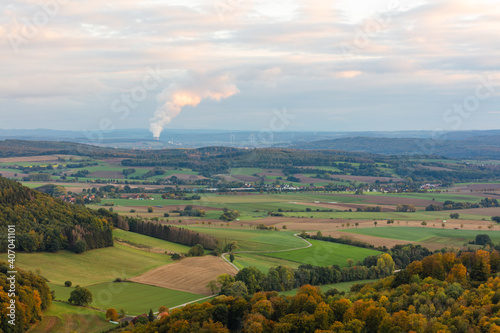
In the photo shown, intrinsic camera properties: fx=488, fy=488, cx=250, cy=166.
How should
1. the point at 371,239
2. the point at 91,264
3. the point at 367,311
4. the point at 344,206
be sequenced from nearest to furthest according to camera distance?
the point at 367,311 → the point at 91,264 → the point at 371,239 → the point at 344,206

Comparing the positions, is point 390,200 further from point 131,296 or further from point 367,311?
point 367,311

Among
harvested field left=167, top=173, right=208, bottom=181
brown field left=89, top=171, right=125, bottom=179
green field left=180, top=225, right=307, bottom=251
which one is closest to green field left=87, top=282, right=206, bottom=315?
green field left=180, top=225, right=307, bottom=251

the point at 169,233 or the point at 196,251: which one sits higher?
the point at 169,233

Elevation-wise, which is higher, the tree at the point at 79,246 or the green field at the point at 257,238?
the tree at the point at 79,246

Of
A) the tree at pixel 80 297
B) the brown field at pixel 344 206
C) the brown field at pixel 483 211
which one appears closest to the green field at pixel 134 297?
the tree at pixel 80 297

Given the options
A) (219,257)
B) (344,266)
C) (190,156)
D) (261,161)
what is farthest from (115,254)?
(190,156)

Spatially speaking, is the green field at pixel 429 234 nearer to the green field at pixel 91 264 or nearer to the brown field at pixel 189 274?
the brown field at pixel 189 274

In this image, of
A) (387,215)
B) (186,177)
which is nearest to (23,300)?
(387,215)
